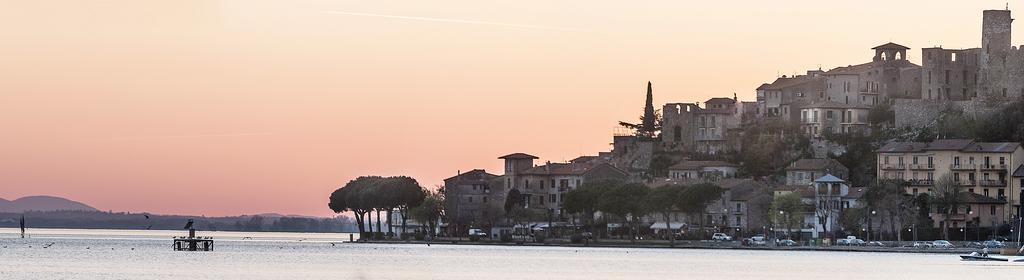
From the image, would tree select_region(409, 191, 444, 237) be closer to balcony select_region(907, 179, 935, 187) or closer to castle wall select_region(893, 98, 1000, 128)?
castle wall select_region(893, 98, 1000, 128)

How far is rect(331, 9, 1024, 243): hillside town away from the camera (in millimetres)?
139625

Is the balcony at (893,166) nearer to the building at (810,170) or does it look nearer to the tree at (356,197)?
the building at (810,170)

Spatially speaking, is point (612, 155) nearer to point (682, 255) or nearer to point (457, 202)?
point (457, 202)

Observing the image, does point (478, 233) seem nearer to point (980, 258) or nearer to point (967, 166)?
point (967, 166)

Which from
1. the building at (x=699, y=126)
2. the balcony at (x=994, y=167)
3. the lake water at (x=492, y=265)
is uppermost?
the building at (x=699, y=126)

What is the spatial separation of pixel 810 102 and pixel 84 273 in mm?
76146

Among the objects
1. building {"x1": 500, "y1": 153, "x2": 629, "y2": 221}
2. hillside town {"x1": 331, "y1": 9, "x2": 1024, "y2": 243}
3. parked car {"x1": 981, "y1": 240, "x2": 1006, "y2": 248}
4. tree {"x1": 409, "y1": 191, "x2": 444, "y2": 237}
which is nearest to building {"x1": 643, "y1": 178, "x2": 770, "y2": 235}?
hillside town {"x1": 331, "y1": 9, "x2": 1024, "y2": 243}

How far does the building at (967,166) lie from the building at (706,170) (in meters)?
15.1

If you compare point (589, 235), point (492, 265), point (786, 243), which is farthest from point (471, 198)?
point (492, 265)

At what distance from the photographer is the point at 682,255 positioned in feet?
429

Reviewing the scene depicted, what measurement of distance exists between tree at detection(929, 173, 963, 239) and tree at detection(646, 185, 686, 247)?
16.6 metres

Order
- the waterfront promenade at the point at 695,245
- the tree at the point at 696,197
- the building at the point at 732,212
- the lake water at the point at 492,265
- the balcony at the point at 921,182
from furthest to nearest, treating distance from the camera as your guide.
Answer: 1. the building at the point at 732,212
2. the balcony at the point at 921,182
3. the tree at the point at 696,197
4. the waterfront promenade at the point at 695,245
5. the lake water at the point at 492,265

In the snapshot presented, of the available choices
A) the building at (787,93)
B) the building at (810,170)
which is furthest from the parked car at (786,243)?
the building at (787,93)

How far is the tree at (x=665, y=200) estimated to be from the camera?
467 feet
